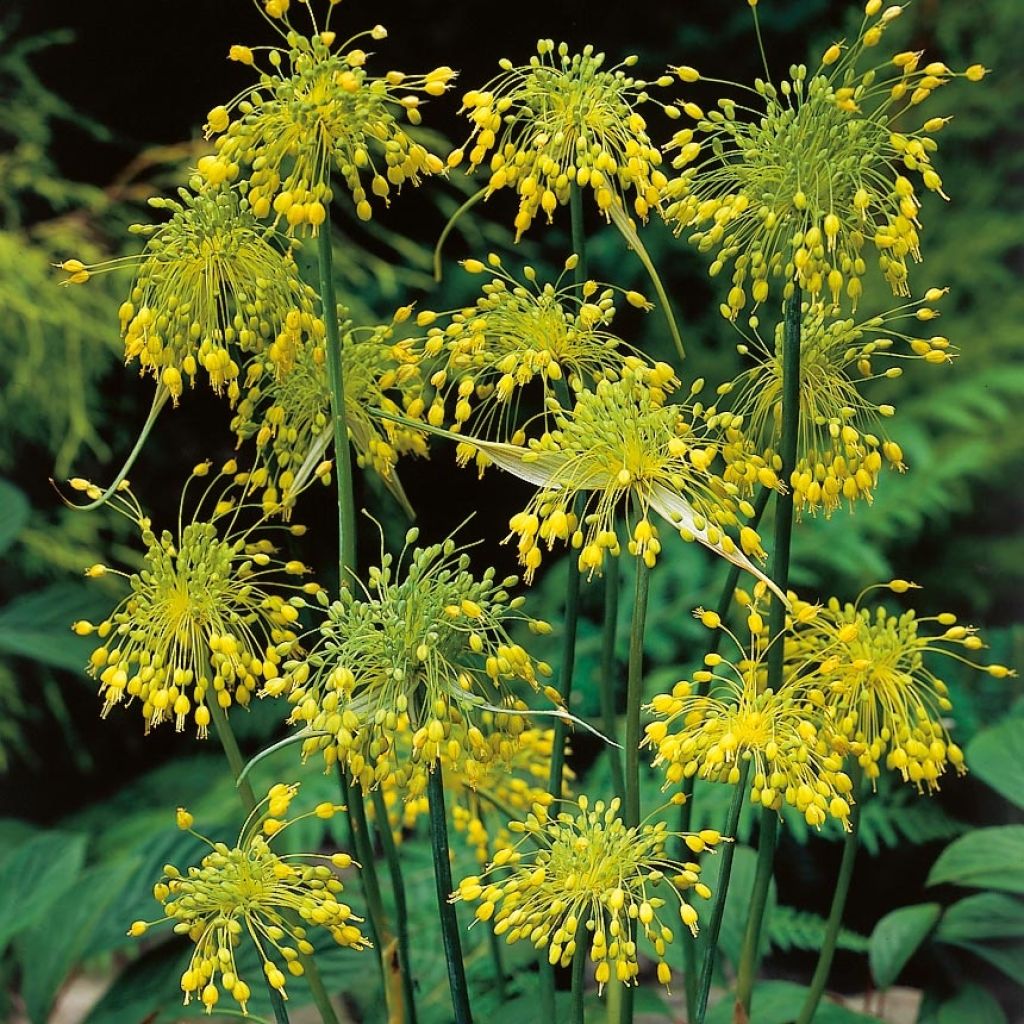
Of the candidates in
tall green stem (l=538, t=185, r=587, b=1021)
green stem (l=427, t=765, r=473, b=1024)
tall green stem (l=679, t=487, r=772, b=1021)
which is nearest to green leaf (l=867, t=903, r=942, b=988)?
tall green stem (l=679, t=487, r=772, b=1021)

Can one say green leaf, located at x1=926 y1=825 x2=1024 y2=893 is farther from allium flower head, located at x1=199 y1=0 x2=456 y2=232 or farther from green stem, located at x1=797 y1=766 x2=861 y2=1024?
allium flower head, located at x1=199 y1=0 x2=456 y2=232

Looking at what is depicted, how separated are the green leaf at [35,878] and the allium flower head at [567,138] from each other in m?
0.74

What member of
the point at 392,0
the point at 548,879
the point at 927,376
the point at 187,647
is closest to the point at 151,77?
the point at 392,0

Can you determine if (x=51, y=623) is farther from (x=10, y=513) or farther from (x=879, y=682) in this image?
(x=879, y=682)

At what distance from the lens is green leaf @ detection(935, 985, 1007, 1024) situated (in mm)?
981

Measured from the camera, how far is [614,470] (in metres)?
0.65

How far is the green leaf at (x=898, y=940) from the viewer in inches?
41.6

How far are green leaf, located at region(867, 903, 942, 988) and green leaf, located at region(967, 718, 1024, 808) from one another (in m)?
0.11

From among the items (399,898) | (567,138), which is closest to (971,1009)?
(399,898)

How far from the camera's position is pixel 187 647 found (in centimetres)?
72

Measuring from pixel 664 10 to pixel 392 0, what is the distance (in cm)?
31

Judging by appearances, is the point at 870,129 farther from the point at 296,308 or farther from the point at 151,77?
the point at 151,77

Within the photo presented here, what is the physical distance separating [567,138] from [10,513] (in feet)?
2.90

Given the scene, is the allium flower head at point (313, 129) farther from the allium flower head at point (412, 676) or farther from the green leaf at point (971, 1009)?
the green leaf at point (971, 1009)
